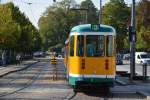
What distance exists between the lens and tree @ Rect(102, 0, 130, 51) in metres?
127

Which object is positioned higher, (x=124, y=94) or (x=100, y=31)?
(x=100, y=31)

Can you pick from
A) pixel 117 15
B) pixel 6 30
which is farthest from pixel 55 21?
pixel 6 30

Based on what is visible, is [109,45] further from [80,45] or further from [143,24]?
[143,24]

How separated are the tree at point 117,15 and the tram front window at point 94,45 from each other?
326 ft

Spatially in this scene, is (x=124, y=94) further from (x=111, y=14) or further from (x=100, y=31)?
(x=111, y=14)

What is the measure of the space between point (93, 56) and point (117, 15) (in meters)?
106

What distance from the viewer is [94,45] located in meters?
26.1

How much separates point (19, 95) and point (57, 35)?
465ft

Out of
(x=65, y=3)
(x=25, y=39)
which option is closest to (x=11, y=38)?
(x=25, y=39)

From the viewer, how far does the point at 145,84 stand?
32781mm

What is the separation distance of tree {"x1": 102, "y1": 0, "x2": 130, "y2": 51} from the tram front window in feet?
326

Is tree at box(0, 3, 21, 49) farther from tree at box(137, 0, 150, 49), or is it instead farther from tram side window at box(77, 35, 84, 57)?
tram side window at box(77, 35, 84, 57)


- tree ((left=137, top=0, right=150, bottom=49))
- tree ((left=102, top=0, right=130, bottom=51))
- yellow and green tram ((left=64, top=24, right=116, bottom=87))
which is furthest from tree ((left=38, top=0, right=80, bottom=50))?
yellow and green tram ((left=64, top=24, right=116, bottom=87))

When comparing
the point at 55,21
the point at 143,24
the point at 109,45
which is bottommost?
the point at 109,45
